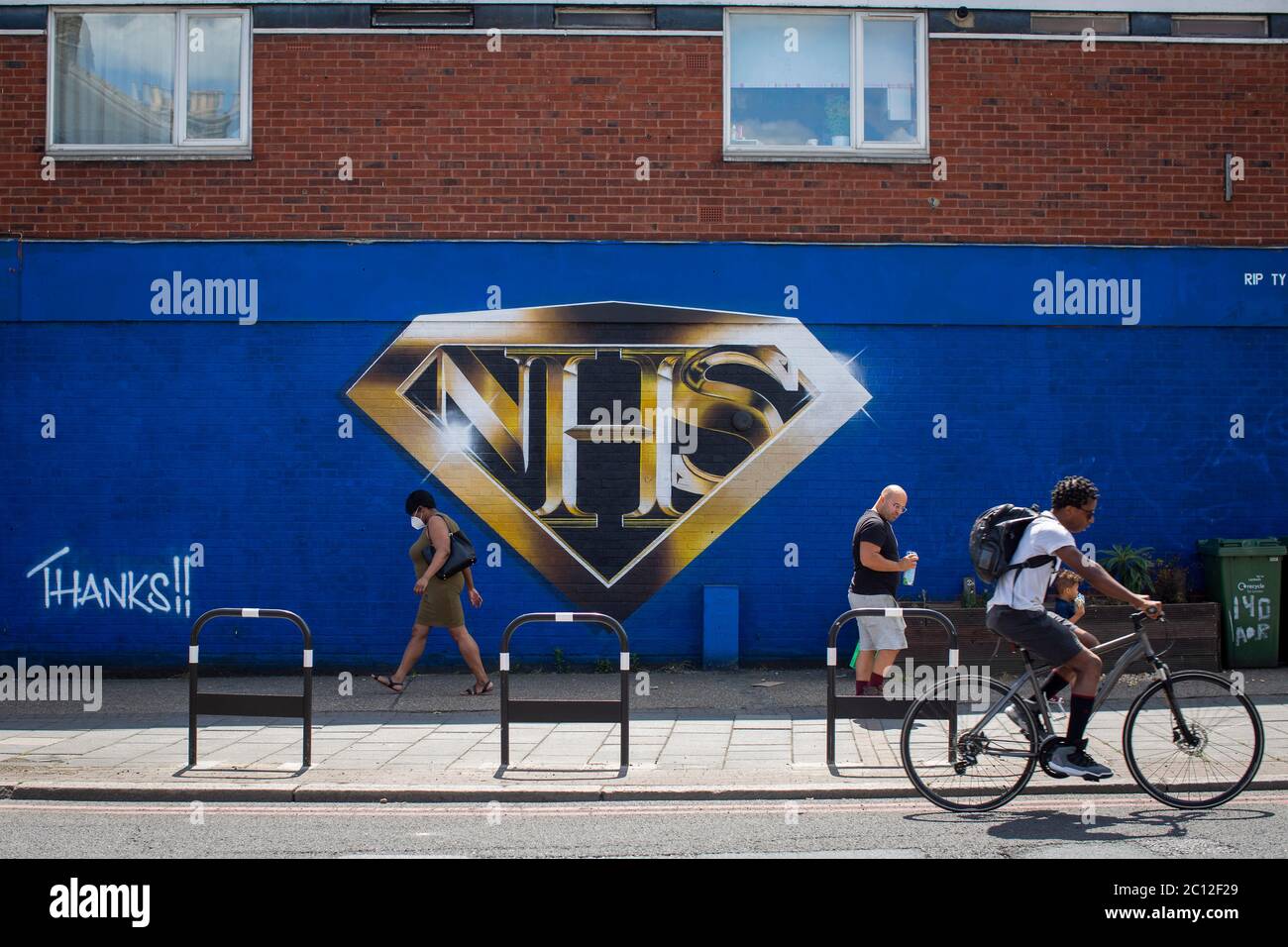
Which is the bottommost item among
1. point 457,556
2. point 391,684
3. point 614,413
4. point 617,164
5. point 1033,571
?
point 391,684

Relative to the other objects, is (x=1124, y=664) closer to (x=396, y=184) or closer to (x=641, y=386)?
(x=641, y=386)

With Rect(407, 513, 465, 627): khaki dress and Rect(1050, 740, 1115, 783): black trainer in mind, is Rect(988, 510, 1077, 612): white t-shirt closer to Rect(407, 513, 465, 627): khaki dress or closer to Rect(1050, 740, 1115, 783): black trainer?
Rect(1050, 740, 1115, 783): black trainer

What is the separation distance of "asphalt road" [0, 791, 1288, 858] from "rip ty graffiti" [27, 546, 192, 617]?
4.55 meters

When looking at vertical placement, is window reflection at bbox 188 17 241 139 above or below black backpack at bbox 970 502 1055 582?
above

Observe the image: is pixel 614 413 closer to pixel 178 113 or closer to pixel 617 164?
pixel 617 164

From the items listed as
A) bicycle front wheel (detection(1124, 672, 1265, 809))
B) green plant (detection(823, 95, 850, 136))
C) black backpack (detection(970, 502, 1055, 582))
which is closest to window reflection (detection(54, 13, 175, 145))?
green plant (detection(823, 95, 850, 136))

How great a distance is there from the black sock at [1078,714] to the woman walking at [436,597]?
5.35 meters

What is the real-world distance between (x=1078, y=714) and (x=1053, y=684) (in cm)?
23

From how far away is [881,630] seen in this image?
30.9 ft

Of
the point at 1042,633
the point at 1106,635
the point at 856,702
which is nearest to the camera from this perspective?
the point at 1042,633

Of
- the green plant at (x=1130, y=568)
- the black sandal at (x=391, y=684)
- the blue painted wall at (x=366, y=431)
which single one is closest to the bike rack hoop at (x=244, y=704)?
the black sandal at (x=391, y=684)
